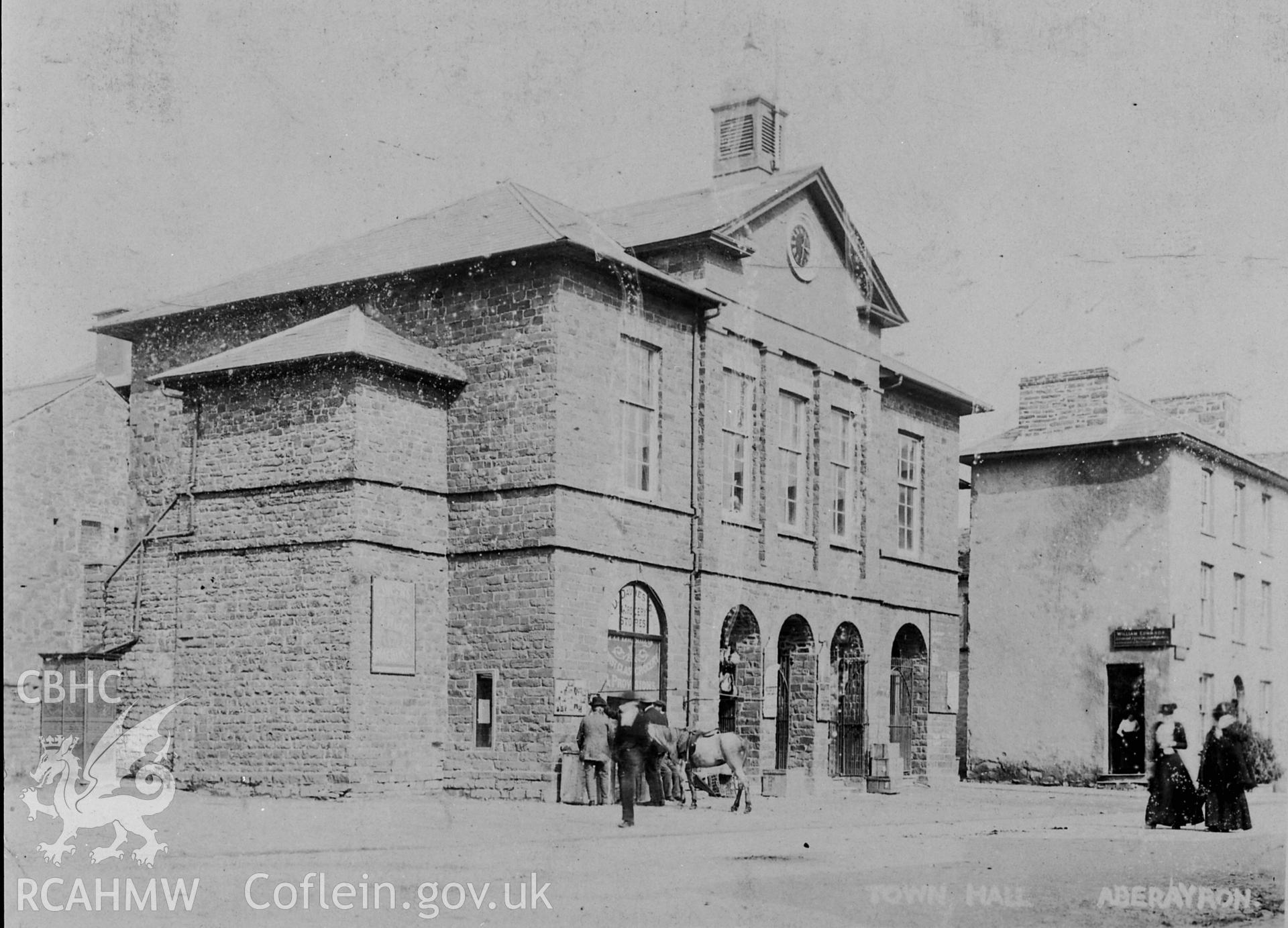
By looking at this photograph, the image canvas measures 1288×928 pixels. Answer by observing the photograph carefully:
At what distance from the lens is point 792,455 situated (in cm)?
2681

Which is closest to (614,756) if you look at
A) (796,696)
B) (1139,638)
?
(796,696)

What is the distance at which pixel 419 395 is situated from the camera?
2239cm

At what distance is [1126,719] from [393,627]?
695 inches

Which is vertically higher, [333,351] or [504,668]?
[333,351]

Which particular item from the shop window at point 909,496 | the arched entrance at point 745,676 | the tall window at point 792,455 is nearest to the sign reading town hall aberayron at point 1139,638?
the shop window at point 909,496

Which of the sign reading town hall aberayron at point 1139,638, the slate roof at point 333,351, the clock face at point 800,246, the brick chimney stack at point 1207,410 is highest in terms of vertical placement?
the clock face at point 800,246

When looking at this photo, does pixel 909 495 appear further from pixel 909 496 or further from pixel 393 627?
pixel 393 627

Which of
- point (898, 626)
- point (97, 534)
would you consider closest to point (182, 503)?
point (97, 534)

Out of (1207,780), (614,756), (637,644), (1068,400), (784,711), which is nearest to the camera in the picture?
(1207,780)

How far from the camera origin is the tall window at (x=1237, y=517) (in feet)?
112

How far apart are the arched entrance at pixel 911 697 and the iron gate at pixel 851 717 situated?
8.08 ft

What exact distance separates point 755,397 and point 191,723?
10.2m

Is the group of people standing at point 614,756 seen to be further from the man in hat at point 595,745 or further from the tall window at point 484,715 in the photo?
the tall window at point 484,715

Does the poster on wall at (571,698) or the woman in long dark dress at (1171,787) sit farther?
the poster on wall at (571,698)
